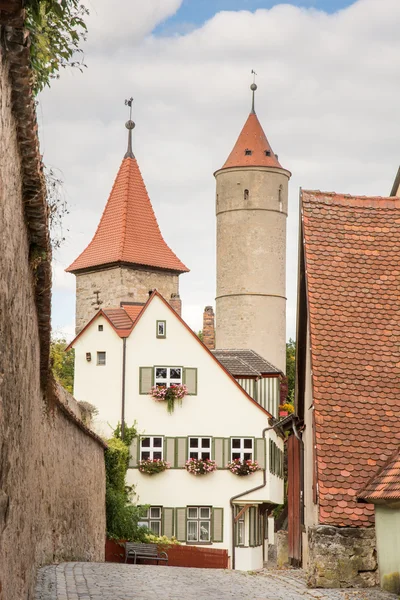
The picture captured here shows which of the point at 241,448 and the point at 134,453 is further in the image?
the point at 241,448

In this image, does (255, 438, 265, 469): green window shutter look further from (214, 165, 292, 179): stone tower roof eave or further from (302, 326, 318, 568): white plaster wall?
(214, 165, 292, 179): stone tower roof eave

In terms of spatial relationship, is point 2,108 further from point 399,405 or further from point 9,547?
point 399,405

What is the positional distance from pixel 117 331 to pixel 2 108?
31.2 m

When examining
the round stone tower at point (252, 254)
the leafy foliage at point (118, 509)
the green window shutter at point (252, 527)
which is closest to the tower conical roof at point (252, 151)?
the round stone tower at point (252, 254)

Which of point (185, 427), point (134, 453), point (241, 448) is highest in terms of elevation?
point (185, 427)

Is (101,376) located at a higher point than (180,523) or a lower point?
higher

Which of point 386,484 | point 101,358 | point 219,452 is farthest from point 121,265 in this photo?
point 386,484

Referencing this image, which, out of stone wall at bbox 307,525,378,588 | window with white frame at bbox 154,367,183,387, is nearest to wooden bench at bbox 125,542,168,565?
window with white frame at bbox 154,367,183,387

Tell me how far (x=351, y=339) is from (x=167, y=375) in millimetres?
22080

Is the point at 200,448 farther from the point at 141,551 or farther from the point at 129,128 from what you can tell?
the point at 129,128

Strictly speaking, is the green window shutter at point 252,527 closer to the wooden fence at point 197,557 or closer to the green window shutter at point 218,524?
the green window shutter at point 218,524

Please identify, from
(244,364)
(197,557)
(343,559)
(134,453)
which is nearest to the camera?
(343,559)

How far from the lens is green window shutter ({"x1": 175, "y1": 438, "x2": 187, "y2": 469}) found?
114 feet

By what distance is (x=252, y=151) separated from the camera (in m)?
71.4
